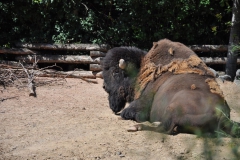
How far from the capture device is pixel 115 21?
10.9 metres

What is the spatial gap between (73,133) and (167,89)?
4.83 ft

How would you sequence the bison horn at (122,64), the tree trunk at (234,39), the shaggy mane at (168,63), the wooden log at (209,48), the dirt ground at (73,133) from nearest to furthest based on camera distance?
the dirt ground at (73,133) → the shaggy mane at (168,63) → the bison horn at (122,64) → the tree trunk at (234,39) → the wooden log at (209,48)

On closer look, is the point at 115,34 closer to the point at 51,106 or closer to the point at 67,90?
the point at 67,90

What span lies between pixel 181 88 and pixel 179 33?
18.0 ft

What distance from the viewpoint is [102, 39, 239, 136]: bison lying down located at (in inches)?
192

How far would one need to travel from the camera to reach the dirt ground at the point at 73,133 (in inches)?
166

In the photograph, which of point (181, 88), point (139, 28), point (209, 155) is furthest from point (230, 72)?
point (209, 155)

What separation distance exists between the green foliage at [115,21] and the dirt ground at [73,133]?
2997 millimetres

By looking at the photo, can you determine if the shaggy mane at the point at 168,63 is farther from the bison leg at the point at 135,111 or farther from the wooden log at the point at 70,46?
the wooden log at the point at 70,46

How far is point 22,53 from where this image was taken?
10.4 metres

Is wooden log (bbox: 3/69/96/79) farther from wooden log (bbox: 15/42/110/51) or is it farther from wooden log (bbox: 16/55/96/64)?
wooden log (bbox: 15/42/110/51)

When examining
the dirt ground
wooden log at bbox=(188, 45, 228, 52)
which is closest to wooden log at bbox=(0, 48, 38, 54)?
the dirt ground

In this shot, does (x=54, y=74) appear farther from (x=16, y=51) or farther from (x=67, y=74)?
(x=16, y=51)

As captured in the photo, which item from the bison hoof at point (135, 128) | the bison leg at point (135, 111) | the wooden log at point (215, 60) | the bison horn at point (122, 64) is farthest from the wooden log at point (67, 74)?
the bison hoof at point (135, 128)
